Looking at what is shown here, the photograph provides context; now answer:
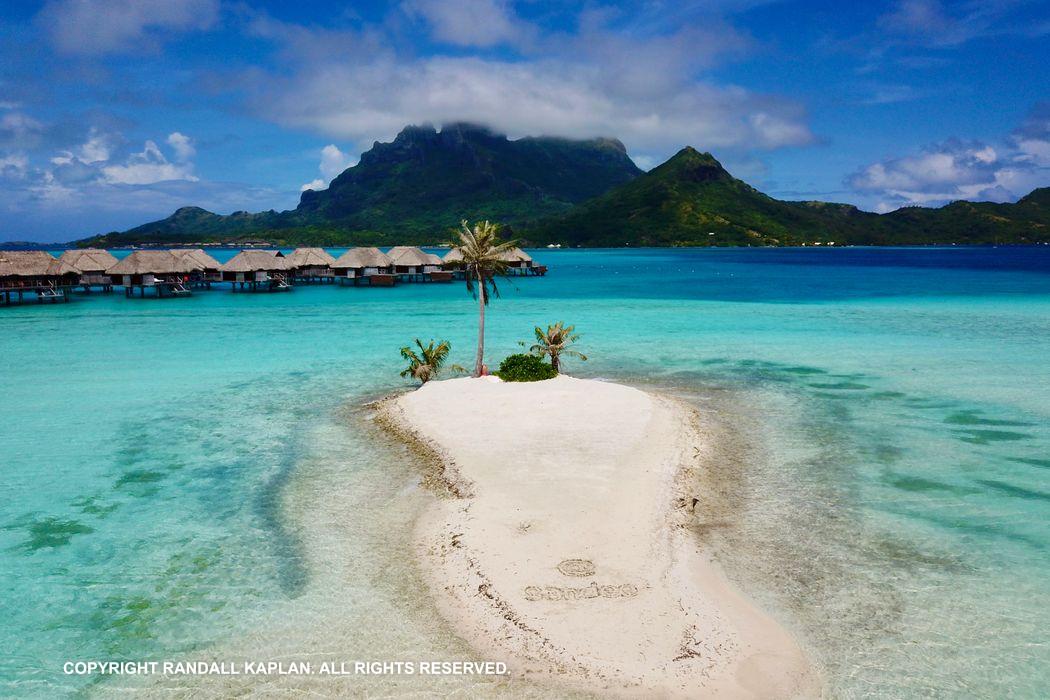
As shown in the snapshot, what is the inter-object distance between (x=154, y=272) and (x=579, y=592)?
71659 mm

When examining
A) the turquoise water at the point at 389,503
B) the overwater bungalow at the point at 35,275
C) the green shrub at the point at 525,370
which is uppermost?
the overwater bungalow at the point at 35,275

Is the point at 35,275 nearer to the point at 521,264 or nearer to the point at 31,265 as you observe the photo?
the point at 31,265

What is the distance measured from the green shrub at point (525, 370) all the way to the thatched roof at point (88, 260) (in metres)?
61.2

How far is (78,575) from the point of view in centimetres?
1180

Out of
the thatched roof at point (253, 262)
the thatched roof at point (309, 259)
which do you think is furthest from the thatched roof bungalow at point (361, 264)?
the thatched roof at point (253, 262)

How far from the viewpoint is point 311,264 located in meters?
83.7

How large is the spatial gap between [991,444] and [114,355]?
3964 cm

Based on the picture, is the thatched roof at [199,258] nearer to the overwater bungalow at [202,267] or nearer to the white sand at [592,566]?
the overwater bungalow at [202,267]

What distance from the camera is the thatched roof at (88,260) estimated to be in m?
66.4

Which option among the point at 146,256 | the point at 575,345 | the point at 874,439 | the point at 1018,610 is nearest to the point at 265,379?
the point at 575,345

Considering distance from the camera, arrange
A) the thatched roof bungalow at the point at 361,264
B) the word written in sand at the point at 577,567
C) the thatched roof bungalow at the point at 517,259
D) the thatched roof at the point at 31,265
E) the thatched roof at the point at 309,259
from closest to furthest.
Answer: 1. the word written in sand at the point at 577,567
2. the thatched roof at the point at 31,265
3. the thatched roof bungalow at the point at 361,264
4. the thatched roof at the point at 309,259
5. the thatched roof bungalow at the point at 517,259

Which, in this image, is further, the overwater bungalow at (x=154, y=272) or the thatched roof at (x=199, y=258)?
the thatched roof at (x=199, y=258)

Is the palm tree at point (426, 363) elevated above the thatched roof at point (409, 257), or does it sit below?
below

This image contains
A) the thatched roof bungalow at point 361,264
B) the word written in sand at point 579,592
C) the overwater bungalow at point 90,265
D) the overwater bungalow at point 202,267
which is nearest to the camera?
the word written in sand at point 579,592
